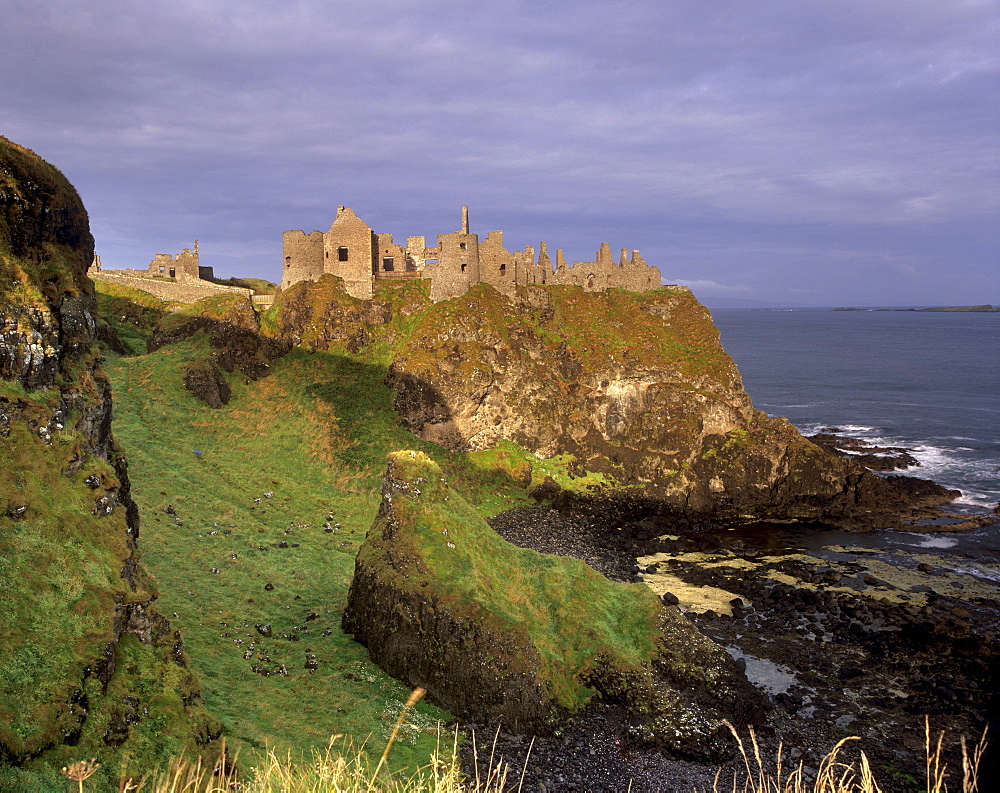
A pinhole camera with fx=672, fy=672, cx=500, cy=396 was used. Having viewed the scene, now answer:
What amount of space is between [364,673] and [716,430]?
43.6 meters

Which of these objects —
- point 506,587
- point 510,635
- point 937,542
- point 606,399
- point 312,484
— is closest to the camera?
point 510,635

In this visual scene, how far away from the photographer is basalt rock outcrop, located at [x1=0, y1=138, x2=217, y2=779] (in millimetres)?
15109

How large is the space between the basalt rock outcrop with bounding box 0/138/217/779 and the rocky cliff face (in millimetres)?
Answer: 39944

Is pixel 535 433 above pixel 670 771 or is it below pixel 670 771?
above

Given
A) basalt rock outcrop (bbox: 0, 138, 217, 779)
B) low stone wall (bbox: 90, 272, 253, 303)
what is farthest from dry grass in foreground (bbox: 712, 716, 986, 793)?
low stone wall (bbox: 90, 272, 253, 303)

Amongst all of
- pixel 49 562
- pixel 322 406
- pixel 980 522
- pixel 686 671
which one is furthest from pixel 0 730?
pixel 980 522

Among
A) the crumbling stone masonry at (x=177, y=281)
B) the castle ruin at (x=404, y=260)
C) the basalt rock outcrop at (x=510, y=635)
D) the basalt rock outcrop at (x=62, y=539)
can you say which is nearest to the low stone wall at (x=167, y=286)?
the crumbling stone masonry at (x=177, y=281)

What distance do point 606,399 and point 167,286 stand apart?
1978 inches

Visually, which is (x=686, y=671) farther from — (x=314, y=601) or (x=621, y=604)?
(x=314, y=601)

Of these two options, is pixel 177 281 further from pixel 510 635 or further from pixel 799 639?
pixel 799 639

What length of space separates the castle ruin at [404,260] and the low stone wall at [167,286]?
1088 cm

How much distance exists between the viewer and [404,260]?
7325cm

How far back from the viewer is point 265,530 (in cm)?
3859

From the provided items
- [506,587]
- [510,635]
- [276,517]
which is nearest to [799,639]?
[506,587]
